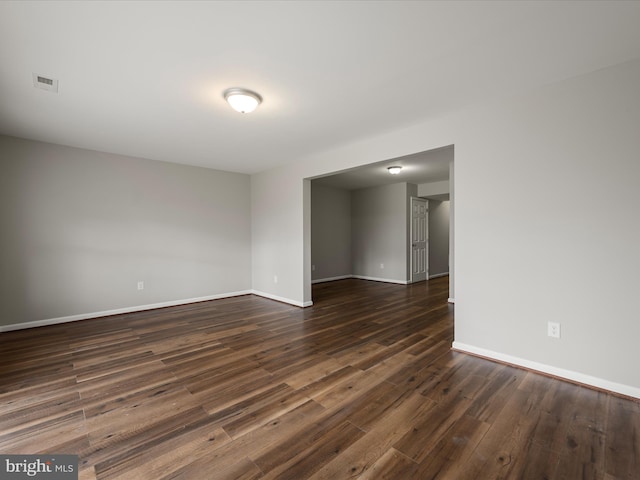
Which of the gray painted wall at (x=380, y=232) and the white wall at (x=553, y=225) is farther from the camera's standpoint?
the gray painted wall at (x=380, y=232)

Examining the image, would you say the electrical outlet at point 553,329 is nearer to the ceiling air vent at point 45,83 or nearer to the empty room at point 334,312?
the empty room at point 334,312

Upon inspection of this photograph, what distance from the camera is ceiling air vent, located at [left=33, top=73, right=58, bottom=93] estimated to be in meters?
2.24

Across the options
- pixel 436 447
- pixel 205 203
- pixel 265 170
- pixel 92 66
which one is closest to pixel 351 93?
pixel 92 66

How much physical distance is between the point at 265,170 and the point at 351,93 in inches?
126

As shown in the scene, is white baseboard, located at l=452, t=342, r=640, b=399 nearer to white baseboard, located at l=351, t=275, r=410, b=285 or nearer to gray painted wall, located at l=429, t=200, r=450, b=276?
white baseboard, located at l=351, t=275, r=410, b=285

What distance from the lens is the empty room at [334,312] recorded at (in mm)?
→ 1586

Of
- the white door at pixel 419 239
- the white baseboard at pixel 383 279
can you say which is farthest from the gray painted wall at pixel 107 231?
the white door at pixel 419 239

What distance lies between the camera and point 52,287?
3.83 m

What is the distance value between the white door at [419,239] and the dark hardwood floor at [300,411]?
12.5 ft

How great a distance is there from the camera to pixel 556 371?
233 centimetres

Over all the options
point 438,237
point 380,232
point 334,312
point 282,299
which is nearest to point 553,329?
point 334,312

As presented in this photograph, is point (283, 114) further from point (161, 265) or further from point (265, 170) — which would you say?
point (161, 265)

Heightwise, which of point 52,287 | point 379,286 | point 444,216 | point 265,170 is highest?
point 265,170

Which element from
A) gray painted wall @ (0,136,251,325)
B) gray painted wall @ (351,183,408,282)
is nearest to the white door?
gray painted wall @ (351,183,408,282)
